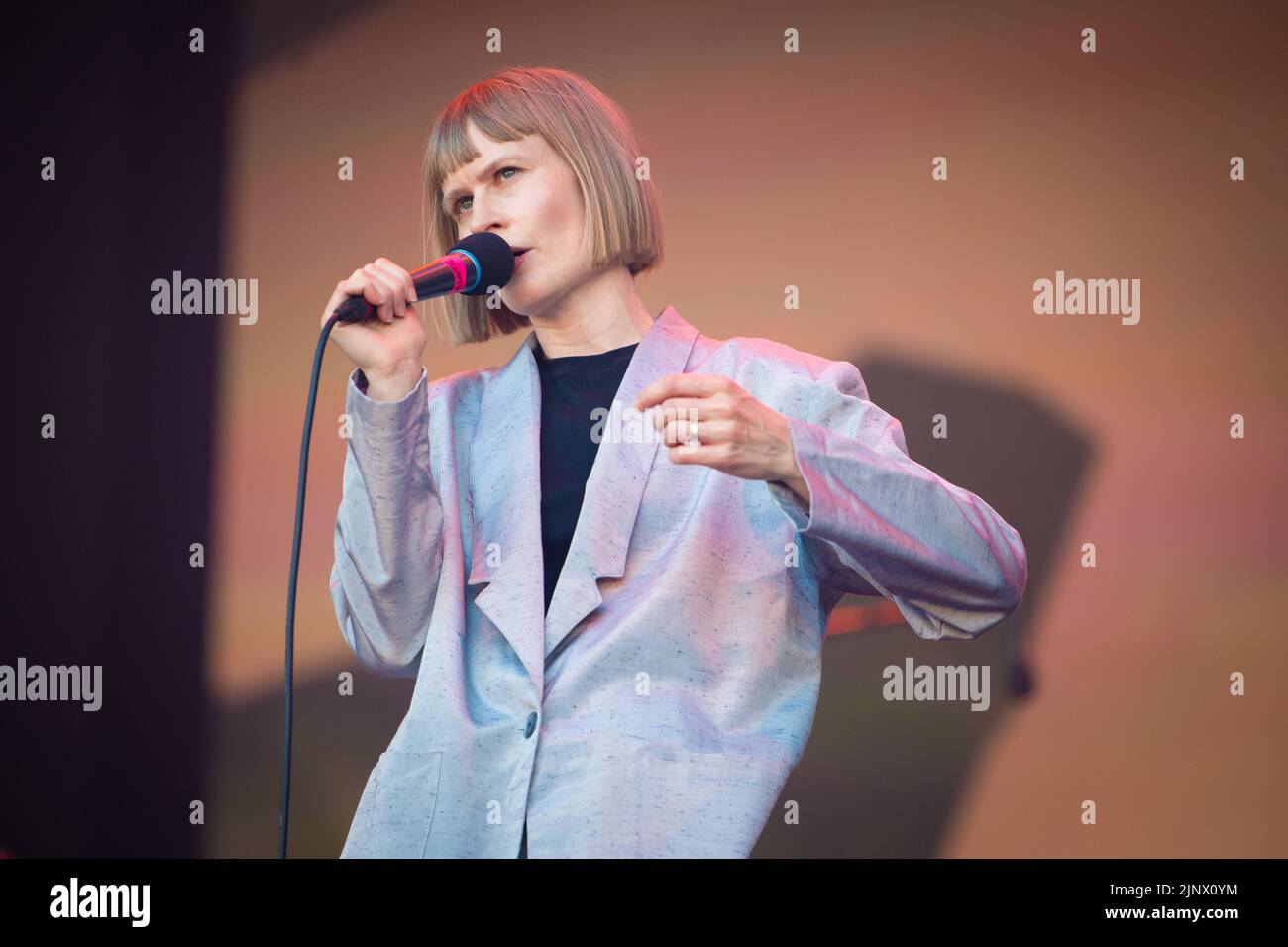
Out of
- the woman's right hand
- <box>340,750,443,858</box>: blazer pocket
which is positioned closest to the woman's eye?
the woman's right hand

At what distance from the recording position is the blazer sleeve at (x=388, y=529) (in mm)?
1577

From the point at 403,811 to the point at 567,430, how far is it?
0.48 m

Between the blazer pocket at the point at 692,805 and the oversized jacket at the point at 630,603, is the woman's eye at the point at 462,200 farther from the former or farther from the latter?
the blazer pocket at the point at 692,805

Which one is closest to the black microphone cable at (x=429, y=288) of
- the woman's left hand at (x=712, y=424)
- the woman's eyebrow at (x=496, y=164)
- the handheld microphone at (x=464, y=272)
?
the handheld microphone at (x=464, y=272)

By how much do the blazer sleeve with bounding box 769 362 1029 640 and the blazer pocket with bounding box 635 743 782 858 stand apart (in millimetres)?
Result: 257

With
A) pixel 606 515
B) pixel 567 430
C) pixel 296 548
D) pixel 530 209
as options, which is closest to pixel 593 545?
pixel 606 515

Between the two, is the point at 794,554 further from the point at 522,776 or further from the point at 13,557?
the point at 13,557

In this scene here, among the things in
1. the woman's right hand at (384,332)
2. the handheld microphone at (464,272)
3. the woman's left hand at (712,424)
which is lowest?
the woman's left hand at (712,424)

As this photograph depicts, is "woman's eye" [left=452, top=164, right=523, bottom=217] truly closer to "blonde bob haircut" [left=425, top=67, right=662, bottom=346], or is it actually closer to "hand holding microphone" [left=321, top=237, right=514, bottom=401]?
"blonde bob haircut" [left=425, top=67, right=662, bottom=346]

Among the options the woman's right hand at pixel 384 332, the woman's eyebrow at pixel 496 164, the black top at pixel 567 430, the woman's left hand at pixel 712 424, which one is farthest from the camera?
the woman's eyebrow at pixel 496 164

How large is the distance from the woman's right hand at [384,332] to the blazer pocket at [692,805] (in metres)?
0.48

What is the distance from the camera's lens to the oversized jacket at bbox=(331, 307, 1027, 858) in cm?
148

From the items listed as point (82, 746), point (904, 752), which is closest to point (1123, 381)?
point (904, 752)

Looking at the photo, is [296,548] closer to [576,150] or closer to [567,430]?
[567,430]
